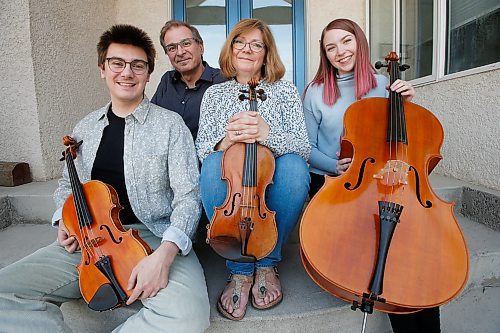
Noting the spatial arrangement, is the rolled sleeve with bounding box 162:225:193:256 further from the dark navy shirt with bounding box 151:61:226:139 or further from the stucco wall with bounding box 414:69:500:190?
the stucco wall with bounding box 414:69:500:190

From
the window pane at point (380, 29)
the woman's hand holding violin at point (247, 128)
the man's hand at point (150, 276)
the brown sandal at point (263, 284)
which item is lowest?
the brown sandal at point (263, 284)

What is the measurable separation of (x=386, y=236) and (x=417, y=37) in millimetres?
2495

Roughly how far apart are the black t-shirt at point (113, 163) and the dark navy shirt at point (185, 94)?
0.65 m

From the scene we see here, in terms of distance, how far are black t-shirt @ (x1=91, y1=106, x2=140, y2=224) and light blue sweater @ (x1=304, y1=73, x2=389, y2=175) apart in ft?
2.60

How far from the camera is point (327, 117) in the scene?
1624 millimetres

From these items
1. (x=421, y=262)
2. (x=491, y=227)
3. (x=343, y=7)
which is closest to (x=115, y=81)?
(x=421, y=262)

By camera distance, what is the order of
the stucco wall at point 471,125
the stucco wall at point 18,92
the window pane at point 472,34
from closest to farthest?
the stucco wall at point 471,125 < the window pane at point 472,34 < the stucco wall at point 18,92

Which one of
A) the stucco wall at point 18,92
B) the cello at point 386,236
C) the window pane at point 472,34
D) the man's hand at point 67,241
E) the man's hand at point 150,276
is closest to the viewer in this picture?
the cello at point 386,236

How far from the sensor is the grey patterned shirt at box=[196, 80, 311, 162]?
1379 mm

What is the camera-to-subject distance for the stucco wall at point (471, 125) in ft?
6.29

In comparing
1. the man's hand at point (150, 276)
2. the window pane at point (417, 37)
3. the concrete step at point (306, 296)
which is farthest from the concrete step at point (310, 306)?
the window pane at point (417, 37)

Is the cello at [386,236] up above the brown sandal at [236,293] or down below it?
above

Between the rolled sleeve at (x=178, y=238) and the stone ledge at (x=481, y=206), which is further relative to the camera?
the stone ledge at (x=481, y=206)

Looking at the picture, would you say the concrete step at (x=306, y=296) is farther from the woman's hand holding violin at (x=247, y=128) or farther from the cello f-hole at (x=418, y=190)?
the woman's hand holding violin at (x=247, y=128)
